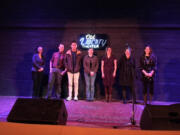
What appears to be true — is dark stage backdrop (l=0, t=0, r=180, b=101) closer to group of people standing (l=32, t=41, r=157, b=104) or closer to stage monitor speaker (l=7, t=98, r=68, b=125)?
group of people standing (l=32, t=41, r=157, b=104)

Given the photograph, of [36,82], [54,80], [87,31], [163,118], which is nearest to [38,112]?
[163,118]

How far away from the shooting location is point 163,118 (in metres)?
2.55

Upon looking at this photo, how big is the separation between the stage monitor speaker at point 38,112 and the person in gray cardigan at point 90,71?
3971mm

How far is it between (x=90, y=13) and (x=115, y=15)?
0.94m

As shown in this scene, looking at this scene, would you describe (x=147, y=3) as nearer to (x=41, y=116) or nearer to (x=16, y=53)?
(x=16, y=53)

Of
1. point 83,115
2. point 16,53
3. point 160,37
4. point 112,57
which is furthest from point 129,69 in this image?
point 16,53

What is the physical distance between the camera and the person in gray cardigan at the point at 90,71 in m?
6.89

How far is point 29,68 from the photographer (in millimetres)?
7840

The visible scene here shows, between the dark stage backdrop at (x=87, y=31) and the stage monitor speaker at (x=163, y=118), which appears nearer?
the stage monitor speaker at (x=163, y=118)

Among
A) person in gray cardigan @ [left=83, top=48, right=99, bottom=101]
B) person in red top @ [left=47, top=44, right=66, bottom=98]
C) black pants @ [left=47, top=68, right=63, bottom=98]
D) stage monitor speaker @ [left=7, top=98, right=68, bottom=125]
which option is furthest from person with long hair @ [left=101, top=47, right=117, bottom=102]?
stage monitor speaker @ [left=7, top=98, right=68, bottom=125]

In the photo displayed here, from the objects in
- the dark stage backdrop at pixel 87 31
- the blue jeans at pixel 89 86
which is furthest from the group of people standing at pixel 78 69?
the dark stage backdrop at pixel 87 31

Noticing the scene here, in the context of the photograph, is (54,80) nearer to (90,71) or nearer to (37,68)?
(37,68)

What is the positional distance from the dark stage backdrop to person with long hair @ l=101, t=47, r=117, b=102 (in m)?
0.58

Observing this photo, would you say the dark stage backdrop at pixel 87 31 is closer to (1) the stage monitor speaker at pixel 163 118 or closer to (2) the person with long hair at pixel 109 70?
(2) the person with long hair at pixel 109 70
